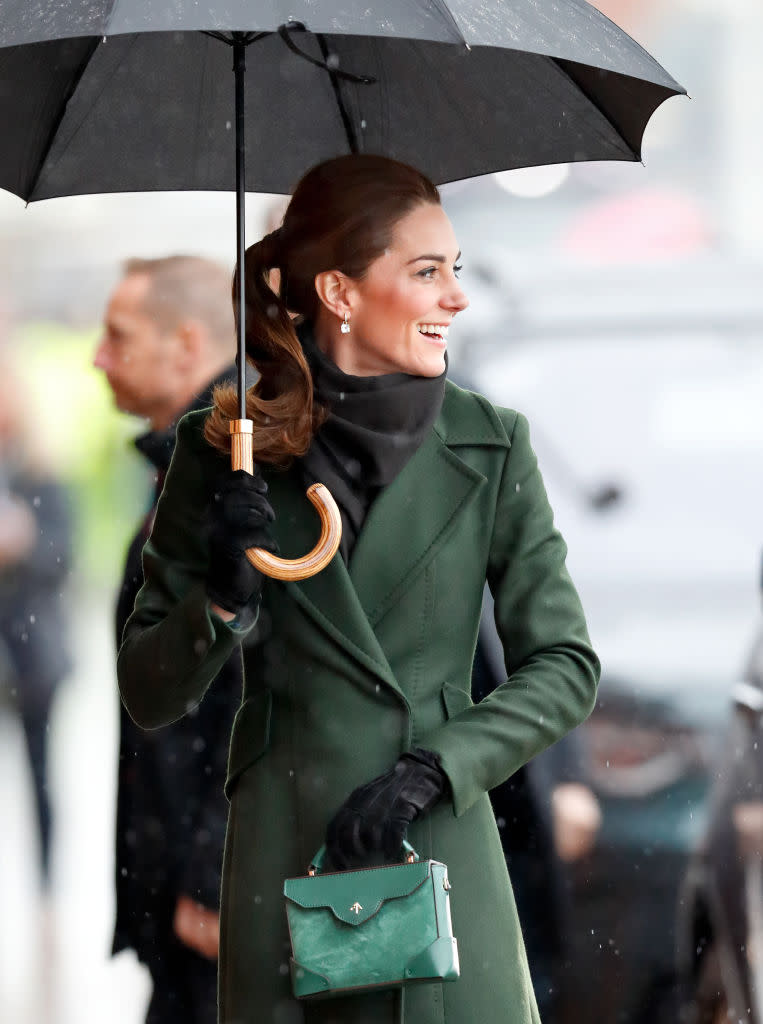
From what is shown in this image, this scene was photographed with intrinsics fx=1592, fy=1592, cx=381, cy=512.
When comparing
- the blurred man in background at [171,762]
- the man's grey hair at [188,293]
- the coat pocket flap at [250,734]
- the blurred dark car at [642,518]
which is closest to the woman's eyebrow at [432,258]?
the coat pocket flap at [250,734]

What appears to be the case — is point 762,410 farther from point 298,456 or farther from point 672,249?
point 298,456

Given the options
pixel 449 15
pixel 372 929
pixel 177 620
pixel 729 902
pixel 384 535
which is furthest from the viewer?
pixel 729 902

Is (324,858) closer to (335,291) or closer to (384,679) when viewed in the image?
(384,679)

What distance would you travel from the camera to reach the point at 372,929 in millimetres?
2053

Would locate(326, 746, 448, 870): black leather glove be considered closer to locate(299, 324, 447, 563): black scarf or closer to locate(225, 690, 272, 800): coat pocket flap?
locate(225, 690, 272, 800): coat pocket flap

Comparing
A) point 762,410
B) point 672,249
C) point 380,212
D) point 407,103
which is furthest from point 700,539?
point 380,212

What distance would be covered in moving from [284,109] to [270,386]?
63 centimetres

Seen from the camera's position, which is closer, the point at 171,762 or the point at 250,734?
the point at 250,734

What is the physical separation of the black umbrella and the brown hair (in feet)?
0.88

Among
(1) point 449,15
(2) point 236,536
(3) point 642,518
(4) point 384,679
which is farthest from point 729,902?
(1) point 449,15

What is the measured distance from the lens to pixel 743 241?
4.46m

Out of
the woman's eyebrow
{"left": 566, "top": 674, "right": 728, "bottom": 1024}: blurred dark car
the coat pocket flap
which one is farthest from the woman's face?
{"left": 566, "top": 674, "right": 728, "bottom": 1024}: blurred dark car

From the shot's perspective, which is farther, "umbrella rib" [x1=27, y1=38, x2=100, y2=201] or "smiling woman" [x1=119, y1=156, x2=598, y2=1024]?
"umbrella rib" [x1=27, y1=38, x2=100, y2=201]

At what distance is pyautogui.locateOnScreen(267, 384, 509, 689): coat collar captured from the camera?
2.23 meters
